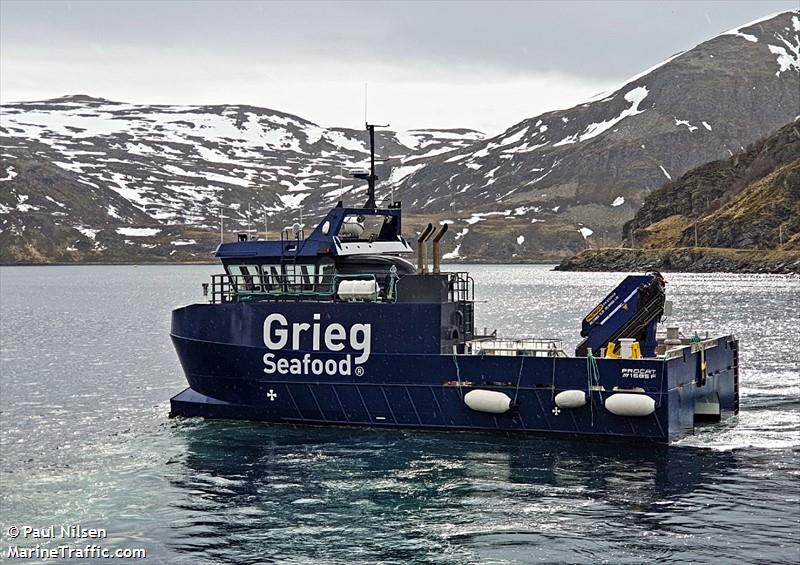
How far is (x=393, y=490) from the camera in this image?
90.8 feet

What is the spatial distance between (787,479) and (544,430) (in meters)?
6.96

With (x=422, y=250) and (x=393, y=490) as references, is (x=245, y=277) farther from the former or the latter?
(x=393, y=490)

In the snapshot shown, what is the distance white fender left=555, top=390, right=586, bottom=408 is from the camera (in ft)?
102

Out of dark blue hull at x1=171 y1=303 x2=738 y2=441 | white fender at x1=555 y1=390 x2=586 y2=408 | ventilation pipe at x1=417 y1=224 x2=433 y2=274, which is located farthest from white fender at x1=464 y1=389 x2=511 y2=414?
ventilation pipe at x1=417 y1=224 x2=433 y2=274

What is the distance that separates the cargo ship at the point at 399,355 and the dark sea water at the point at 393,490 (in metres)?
0.77

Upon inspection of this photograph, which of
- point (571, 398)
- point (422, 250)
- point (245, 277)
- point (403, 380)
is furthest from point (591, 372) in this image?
point (245, 277)

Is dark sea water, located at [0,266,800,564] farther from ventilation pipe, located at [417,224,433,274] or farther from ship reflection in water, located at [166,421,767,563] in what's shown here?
ventilation pipe, located at [417,224,433,274]

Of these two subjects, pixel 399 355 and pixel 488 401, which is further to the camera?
pixel 399 355

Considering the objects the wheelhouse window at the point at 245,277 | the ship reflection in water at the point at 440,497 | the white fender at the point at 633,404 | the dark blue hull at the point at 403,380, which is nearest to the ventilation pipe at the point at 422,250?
the dark blue hull at the point at 403,380

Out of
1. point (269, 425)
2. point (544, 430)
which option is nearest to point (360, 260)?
point (269, 425)

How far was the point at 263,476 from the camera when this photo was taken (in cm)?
2939

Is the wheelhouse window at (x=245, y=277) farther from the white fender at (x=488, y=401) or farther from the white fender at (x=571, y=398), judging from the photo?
the white fender at (x=571, y=398)

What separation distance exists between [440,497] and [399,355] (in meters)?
Answer: 6.74

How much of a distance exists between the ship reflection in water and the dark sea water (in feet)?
0.20
